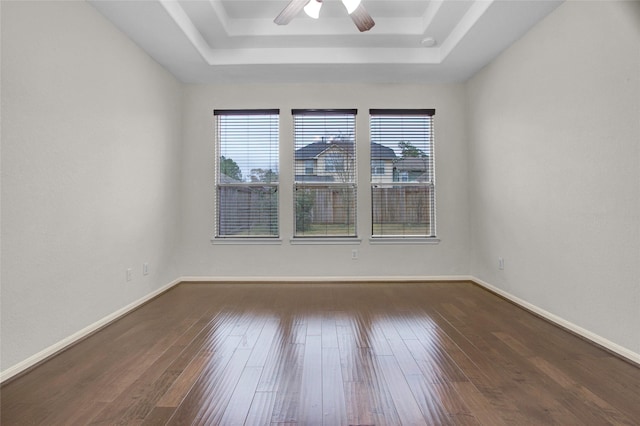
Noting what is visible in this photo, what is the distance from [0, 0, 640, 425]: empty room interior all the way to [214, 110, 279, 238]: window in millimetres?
31

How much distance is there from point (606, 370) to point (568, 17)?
2691 mm

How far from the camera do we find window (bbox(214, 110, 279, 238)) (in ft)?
13.6

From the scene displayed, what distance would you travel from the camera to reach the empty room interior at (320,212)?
174 centimetres

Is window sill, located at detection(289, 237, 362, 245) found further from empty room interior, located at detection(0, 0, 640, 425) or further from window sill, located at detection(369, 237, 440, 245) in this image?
window sill, located at detection(369, 237, 440, 245)

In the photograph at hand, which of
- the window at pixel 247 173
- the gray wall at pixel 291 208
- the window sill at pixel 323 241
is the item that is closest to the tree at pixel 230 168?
the window at pixel 247 173

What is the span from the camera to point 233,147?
4172 mm

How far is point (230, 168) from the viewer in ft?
13.7

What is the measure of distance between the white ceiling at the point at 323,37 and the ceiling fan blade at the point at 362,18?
71cm

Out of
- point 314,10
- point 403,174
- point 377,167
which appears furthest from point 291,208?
point 314,10

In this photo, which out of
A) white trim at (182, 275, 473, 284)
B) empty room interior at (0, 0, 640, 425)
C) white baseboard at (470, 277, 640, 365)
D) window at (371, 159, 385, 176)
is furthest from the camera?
window at (371, 159, 385, 176)

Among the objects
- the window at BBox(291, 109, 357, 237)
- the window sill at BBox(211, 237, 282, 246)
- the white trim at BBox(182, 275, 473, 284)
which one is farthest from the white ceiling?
the white trim at BBox(182, 275, 473, 284)

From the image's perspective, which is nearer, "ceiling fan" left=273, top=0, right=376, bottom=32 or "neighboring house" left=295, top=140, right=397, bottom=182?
"ceiling fan" left=273, top=0, right=376, bottom=32

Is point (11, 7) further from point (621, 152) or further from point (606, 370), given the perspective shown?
point (606, 370)

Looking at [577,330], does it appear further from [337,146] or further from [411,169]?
[337,146]
